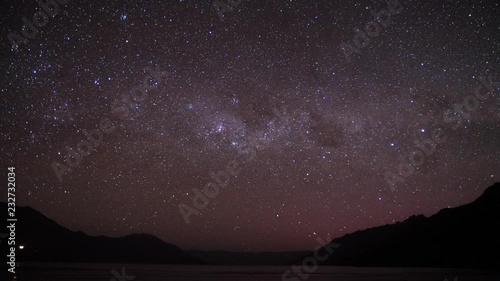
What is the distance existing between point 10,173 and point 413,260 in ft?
427

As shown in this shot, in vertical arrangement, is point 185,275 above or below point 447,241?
above

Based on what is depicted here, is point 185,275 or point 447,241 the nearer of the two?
point 185,275

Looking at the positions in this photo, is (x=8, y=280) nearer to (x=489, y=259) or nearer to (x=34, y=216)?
(x=489, y=259)

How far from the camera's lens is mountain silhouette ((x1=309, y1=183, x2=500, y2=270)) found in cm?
10981

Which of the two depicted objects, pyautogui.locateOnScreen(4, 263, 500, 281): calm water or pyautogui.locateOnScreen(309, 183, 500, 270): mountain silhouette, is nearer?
pyautogui.locateOnScreen(4, 263, 500, 281): calm water

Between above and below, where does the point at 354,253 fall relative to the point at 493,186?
below

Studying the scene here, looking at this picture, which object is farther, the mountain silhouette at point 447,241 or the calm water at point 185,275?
the mountain silhouette at point 447,241

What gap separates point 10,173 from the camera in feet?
52.5

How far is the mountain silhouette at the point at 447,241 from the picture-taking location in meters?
110

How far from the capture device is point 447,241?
126938 mm

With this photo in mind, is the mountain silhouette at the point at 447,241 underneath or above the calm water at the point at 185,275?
underneath

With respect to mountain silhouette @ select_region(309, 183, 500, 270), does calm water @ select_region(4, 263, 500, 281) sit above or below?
above

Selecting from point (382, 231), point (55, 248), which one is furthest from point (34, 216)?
point (382, 231)

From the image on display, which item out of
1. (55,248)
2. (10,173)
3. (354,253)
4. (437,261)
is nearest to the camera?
(10,173)
